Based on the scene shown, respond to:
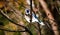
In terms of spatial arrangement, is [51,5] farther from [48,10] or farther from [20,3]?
[20,3]

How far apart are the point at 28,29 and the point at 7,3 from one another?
2.83 feet

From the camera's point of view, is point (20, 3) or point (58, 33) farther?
point (58, 33)

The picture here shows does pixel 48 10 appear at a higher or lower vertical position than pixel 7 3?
lower

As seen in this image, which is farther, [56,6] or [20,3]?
[56,6]

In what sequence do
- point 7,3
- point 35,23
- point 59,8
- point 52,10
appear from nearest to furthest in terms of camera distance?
point 35,23, point 7,3, point 59,8, point 52,10

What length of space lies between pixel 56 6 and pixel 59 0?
269 mm

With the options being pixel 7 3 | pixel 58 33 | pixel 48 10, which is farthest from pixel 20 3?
→ pixel 58 33

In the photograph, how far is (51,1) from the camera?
10.4 feet

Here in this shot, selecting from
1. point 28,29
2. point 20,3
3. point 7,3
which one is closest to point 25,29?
point 28,29

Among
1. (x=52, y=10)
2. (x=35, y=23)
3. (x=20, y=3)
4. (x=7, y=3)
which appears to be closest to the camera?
(x=35, y=23)

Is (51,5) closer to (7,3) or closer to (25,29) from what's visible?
(7,3)

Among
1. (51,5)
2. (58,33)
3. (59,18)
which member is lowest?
(58,33)

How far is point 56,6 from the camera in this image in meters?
2.99

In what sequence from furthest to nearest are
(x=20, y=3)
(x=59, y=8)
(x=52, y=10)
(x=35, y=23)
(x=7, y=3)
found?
(x=52, y=10) → (x=59, y=8) → (x=20, y=3) → (x=7, y=3) → (x=35, y=23)
